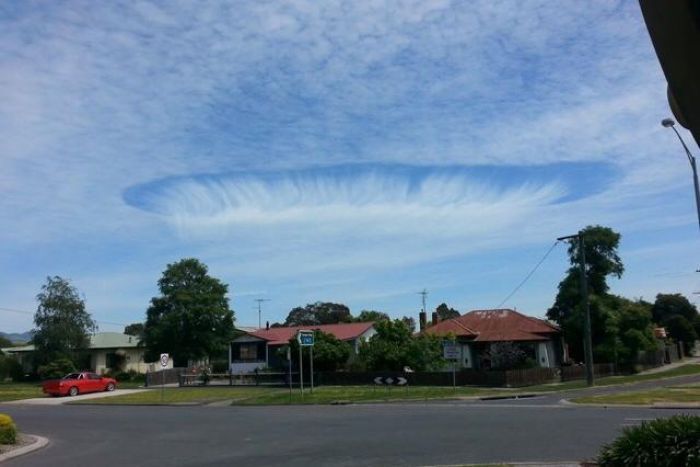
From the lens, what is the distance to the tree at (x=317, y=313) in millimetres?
124062

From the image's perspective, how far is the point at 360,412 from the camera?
26031 millimetres

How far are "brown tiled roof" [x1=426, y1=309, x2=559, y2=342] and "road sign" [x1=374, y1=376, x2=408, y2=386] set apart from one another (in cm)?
1123

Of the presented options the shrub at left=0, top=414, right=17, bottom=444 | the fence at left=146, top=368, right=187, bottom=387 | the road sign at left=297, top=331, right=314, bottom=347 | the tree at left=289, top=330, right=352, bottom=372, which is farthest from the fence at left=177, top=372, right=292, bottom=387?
the shrub at left=0, top=414, right=17, bottom=444

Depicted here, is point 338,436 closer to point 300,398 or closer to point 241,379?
point 300,398

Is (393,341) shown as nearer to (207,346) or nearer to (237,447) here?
(207,346)

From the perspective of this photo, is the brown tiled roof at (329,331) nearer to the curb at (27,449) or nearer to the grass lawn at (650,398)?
the grass lawn at (650,398)

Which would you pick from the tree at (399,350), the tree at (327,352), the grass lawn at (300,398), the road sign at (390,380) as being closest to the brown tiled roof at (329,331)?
the tree at (327,352)

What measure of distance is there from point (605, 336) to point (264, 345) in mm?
29942

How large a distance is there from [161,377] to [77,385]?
10.9 meters

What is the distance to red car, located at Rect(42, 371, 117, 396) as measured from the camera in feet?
154

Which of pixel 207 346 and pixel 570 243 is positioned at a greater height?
pixel 570 243

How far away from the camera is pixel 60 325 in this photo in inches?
2761

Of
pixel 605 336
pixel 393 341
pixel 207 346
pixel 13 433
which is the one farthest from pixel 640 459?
pixel 207 346

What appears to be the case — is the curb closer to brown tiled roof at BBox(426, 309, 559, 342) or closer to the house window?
brown tiled roof at BBox(426, 309, 559, 342)
